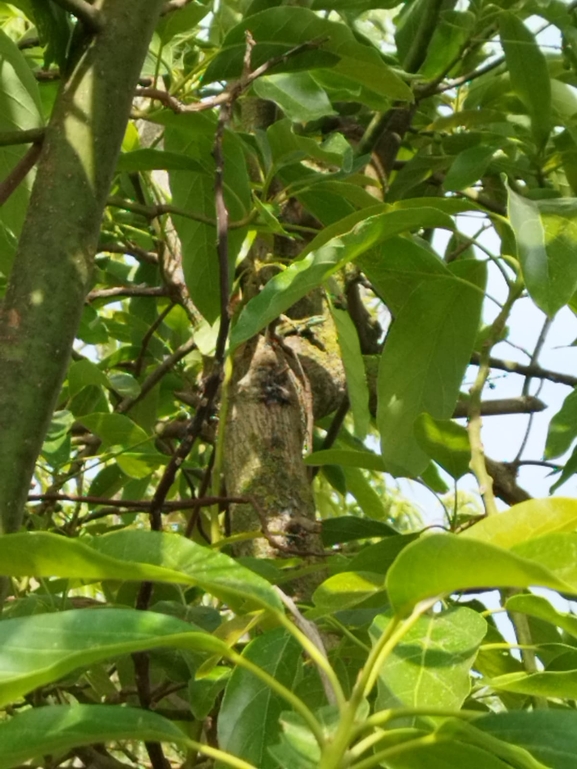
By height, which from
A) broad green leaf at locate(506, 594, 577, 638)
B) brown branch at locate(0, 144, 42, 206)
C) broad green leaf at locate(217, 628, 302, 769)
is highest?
brown branch at locate(0, 144, 42, 206)

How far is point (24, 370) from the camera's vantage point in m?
0.48

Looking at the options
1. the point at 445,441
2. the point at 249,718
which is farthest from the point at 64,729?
the point at 445,441

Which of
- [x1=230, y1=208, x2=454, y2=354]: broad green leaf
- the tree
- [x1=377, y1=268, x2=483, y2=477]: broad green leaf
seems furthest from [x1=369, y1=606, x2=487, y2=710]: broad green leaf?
[x1=377, y1=268, x2=483, y2=477]: broad green leaf

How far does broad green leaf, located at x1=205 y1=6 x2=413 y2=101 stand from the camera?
0.71 metres

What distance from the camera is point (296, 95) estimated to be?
0.75 meters

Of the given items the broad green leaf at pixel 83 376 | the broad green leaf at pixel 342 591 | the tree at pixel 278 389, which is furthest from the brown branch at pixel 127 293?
the broad green leaf at pixel 342 591

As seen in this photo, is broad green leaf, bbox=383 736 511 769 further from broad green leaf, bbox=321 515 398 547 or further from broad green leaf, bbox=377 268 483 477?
broad green leaf, bbox=321 515 398 547

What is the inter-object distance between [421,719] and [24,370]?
0.85ft

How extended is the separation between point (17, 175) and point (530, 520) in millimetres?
357

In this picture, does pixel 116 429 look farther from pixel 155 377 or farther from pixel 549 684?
pixel 549 684

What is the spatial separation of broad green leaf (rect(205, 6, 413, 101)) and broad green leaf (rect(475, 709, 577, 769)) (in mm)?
524

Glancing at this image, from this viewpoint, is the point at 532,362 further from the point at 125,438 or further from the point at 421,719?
the point at 421,719

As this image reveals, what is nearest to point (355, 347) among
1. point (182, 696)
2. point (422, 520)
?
point (182, 696)

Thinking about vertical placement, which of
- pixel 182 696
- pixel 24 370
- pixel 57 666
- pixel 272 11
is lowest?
pixel 182 696
